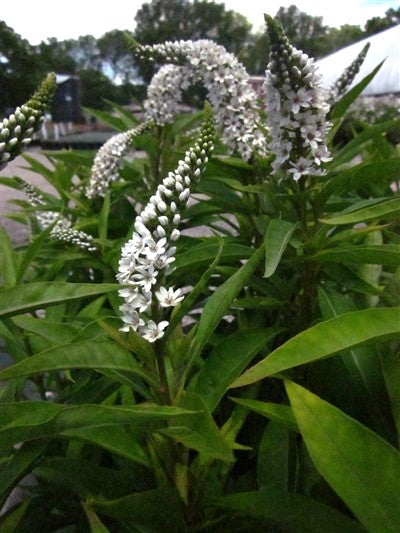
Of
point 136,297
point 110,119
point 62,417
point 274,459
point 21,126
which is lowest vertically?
point 274,459

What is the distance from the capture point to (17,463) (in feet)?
2.49

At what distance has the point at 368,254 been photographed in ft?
2.83

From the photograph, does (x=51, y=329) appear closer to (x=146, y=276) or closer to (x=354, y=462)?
(x=146, y=276)

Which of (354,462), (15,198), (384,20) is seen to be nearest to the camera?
(354,462)

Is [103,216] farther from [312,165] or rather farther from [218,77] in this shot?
[312,165]

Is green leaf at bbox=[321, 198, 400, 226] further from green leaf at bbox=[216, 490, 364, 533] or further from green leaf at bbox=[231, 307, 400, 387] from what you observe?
green leaf at bbox=[216, 490, 364, 533]

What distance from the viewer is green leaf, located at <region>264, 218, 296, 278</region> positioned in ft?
2.65

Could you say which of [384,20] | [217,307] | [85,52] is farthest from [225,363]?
[384,20]

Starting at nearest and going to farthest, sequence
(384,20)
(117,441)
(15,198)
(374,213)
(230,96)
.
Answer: (117,441)
(374,213)
(230,96)
(15,198)
(384,20)

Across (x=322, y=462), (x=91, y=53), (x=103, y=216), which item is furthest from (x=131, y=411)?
(x=91, y=53)

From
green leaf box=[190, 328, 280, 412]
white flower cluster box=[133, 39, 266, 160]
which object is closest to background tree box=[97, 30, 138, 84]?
white flower cluster box=[133, 39, 266, 160]

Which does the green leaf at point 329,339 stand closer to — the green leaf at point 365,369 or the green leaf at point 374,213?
the green leaf at point 365,369

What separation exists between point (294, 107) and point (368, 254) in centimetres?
28

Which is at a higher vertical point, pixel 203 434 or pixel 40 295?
pixel 40 295
